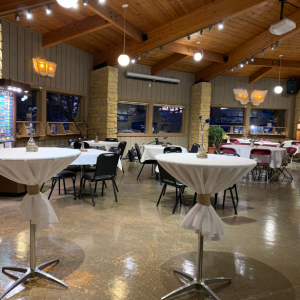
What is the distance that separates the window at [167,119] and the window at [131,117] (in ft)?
1.78

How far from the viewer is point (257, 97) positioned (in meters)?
11.8

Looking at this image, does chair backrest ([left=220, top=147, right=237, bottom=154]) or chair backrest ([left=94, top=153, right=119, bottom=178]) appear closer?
chair backrest ([left=94, top=153, right=119, bottom=178])


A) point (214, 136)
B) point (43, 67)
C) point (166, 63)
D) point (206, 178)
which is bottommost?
point (206, 178)

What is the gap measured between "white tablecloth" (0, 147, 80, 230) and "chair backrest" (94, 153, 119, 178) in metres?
1.92

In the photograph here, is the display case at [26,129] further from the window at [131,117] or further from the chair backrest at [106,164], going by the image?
the window at [131,117]

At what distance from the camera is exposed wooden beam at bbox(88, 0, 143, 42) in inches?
216

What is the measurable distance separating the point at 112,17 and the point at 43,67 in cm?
227

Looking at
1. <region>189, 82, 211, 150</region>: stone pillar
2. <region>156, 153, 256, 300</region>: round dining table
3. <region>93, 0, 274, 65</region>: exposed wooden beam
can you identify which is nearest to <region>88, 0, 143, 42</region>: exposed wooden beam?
<region>93, 0, 274, 65</region>: exposed wooden beam

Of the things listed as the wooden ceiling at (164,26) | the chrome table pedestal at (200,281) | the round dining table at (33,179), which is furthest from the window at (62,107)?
the chrome table pedestal at (200,281)

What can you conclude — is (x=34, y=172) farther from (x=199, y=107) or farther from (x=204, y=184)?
(x=199, y=107)

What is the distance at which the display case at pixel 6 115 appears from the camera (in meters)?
4.75

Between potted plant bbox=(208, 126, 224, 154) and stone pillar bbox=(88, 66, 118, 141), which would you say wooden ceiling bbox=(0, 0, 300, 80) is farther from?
potted plant bbox=(208, 126, 224, 154)

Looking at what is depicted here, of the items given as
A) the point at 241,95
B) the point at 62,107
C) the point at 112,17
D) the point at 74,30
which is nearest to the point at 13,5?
the point at 74,30

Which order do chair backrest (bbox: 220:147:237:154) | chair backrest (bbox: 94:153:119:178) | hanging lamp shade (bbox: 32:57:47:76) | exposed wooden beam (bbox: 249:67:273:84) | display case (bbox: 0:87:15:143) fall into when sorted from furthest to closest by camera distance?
1. exposed wooden beam (bbox: 249:67:273:84)
2. hanging lamp shade (bbox: 32:57:47:76)
3. chair backrest (bbox: 220:147:237:154)
4. display case (bbox: 0:87:15:143)
5. chair backrest (bbox: 94:153:119:178)
